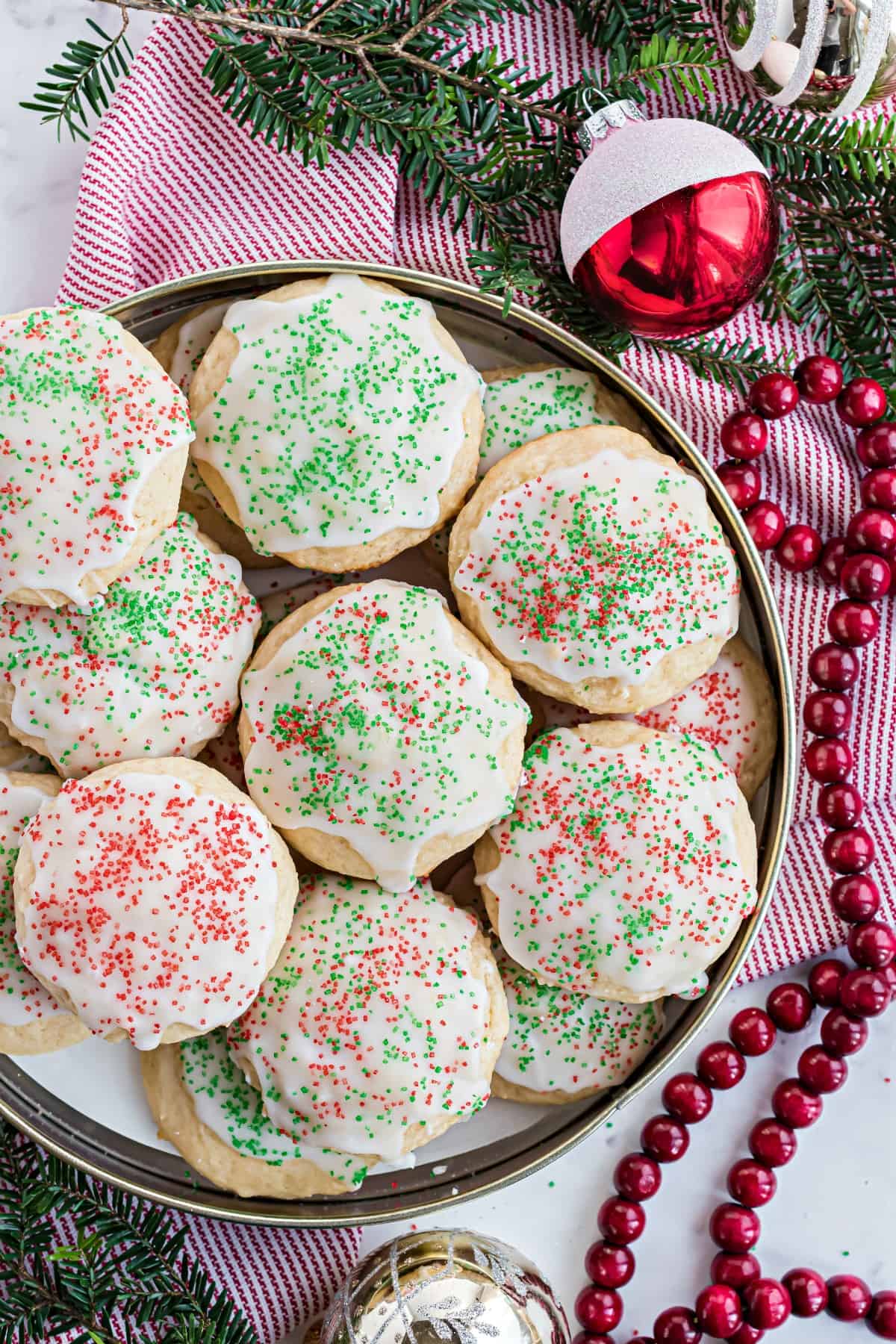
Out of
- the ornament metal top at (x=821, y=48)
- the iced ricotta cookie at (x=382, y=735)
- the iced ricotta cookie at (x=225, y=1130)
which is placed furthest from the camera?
the iced ricotta cookie at (x=225, y=1130)

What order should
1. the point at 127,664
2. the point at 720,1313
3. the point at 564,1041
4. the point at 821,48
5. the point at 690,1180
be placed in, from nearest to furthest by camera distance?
1. the point at 821,48
2. the point at 127,664
3. the point at 564,1041
4. the point at 720,1313
5. the point at 690,1180

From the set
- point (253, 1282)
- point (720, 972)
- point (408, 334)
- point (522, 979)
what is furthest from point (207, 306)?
point (253, 1282)

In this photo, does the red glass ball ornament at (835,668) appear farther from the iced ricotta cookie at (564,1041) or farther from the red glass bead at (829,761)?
the iced ricotta cookie at (564,1041)

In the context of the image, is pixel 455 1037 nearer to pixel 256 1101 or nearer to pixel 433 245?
pixel 256 1101

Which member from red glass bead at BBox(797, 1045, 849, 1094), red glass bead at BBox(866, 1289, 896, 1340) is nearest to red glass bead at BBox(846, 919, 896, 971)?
red glass bead at BBox(797, 1045, 849, 1094)

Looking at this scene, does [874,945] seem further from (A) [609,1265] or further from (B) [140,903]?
(B) [140,903]

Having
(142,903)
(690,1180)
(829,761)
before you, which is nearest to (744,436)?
(829,761)

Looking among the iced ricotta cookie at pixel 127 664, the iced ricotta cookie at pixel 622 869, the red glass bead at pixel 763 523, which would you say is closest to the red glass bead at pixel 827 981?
the iced ricotta cookie at pixel 622 869
